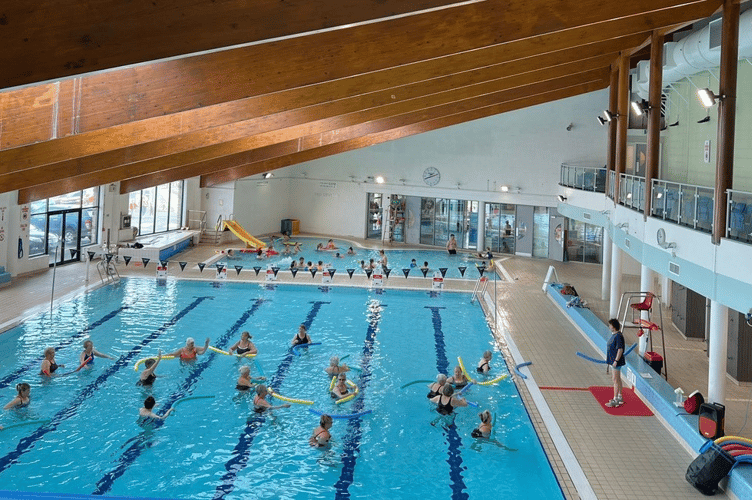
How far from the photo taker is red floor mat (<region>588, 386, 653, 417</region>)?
9.32 metres

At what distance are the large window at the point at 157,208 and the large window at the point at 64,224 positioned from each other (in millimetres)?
2014

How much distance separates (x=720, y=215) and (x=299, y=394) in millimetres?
5997

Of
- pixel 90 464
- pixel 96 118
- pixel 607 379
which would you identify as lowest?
pixel 90 464

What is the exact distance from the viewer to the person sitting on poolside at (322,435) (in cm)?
812

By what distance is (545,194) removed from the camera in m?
24.0

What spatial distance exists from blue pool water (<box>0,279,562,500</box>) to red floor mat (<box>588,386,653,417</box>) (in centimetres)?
118

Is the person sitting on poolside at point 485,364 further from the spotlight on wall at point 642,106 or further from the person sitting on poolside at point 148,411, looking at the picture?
the person sitting on poolside at point 148,411

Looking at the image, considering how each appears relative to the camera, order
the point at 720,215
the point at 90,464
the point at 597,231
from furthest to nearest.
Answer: the point at 597,231, the point at 720,215, the point at 90,464

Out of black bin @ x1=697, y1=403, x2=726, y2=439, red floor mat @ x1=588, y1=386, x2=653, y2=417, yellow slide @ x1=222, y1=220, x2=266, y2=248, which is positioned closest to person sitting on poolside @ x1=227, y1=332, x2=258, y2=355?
red floor mat @ x1=588, y1=386, x2=653, y2=417

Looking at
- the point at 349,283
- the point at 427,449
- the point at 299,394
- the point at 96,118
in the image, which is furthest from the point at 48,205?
the point at 427,449

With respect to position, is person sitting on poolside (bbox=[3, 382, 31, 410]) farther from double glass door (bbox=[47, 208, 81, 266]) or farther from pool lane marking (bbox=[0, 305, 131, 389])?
double glass door (bbox=[47, 208, 81, 266])

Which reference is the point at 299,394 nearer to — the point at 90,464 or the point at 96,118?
the point at 90,464

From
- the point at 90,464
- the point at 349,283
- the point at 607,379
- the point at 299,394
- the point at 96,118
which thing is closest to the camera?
the point at 96,118

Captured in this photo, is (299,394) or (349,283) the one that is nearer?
(299,394)
